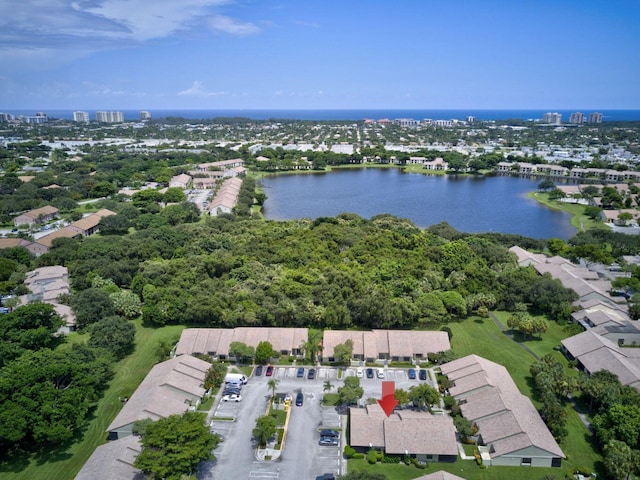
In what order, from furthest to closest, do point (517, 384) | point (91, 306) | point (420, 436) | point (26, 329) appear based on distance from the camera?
point (91, 306)
point (26, 329)
point (517, 384)
point (420, 436)

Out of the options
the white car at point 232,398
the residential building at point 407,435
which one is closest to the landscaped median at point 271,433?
the white car at point 232,398

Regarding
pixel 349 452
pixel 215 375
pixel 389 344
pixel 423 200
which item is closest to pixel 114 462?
pixel 215 375

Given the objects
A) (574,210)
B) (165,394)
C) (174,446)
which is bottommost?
(165,394)

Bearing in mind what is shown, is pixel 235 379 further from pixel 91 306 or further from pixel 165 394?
pixel 91 306

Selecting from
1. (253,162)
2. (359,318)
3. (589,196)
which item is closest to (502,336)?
(359,318)

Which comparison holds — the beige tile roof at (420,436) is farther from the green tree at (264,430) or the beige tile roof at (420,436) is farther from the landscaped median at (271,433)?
the green tree at (264,430)

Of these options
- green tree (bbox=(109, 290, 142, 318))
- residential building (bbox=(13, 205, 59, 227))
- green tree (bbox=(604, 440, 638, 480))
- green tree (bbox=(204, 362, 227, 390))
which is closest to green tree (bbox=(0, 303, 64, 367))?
green tree (bbox=(109, 290, 142, 318))

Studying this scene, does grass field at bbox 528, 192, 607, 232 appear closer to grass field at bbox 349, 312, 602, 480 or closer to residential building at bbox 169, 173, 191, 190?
grass field at bbox 349, 312, 602, 480
